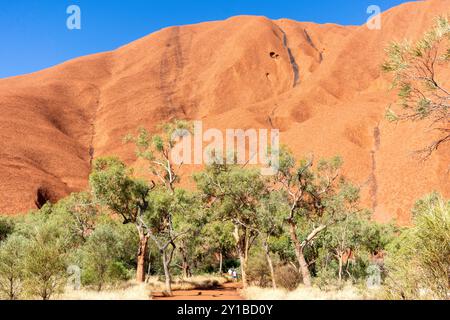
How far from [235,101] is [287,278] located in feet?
277

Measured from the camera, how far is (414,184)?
175ft

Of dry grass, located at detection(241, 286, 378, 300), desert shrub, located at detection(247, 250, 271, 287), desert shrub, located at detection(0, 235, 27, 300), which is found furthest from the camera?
desert shrub, located at detection(247, 250, 271, 287)

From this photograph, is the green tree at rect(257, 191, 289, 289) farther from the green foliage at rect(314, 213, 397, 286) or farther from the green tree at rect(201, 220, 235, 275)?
the green tree at rect(201, 220, 235, 275)

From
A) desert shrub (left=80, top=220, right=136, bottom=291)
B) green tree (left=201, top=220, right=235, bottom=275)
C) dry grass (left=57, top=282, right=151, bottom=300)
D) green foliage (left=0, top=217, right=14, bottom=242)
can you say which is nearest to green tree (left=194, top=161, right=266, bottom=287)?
dry grass (left=57, top=282, right=151, bottom=300)

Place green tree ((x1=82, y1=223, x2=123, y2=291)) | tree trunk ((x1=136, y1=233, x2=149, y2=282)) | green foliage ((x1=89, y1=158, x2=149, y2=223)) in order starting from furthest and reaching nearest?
tree trunk ((x1=136, y1=233, x2=149, y2=282)) → green foliage ((x1=89, y1=158, x2=149, y2=223)) → green tree ((x1=82, y1=223, x2=123, y2=291))

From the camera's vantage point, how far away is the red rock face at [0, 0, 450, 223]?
5953 cm

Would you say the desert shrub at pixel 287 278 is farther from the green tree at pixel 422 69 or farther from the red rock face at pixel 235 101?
the red rock face at pixel 235 101

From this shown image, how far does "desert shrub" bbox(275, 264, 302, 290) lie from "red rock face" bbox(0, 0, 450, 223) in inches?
1093

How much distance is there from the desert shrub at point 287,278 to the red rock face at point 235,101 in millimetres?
27757

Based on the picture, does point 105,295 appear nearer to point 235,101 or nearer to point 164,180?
point 164,180

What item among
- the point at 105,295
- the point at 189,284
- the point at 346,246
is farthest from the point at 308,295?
the point at 346,246

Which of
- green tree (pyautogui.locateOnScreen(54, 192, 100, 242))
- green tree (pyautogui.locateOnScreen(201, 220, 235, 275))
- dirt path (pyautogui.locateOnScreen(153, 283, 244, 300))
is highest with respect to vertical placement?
green tree (pyautogui.locateOnScreen(54, 192, 100, 242))

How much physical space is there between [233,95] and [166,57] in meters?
30.2

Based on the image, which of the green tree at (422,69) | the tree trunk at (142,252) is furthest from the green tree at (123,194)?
the green tree at (422,69)
